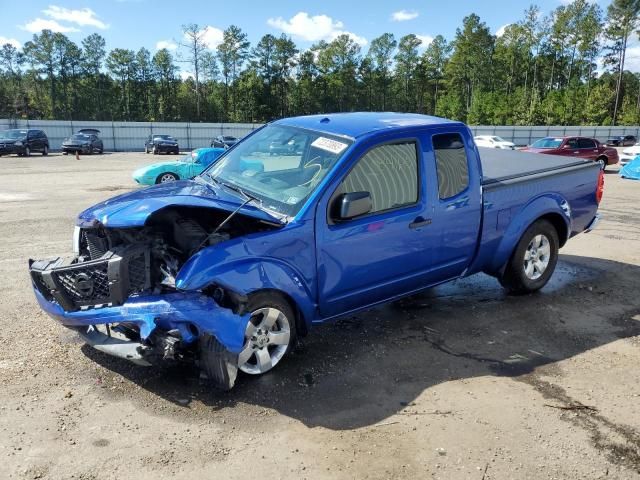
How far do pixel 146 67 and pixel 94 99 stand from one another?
9764mm

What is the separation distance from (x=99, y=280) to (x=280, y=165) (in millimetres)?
1841

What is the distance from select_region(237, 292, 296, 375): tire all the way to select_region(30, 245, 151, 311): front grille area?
80 cm

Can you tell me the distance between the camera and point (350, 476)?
9.83ft

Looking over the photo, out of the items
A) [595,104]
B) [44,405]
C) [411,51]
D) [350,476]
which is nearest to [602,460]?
[350,476]

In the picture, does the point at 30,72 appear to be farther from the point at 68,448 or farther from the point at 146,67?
the point at 68,448

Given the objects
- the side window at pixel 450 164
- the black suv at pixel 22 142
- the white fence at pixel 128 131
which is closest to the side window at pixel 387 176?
the side window at pixel 450 164

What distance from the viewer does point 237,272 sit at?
11.9 ft

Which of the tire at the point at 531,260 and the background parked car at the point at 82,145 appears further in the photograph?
the background parked car at the point at 82,145

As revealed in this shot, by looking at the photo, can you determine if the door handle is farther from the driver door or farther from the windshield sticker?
the windshield sticker

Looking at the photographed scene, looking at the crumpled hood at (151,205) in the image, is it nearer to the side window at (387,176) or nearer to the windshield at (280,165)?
the windshield at (280,165)

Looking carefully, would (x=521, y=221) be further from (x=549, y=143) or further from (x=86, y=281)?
(x=549, y=143)

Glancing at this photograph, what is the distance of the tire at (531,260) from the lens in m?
5.65

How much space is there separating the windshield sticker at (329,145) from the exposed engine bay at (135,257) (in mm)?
896

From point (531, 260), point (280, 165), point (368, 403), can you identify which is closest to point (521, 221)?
point (531, 260)
